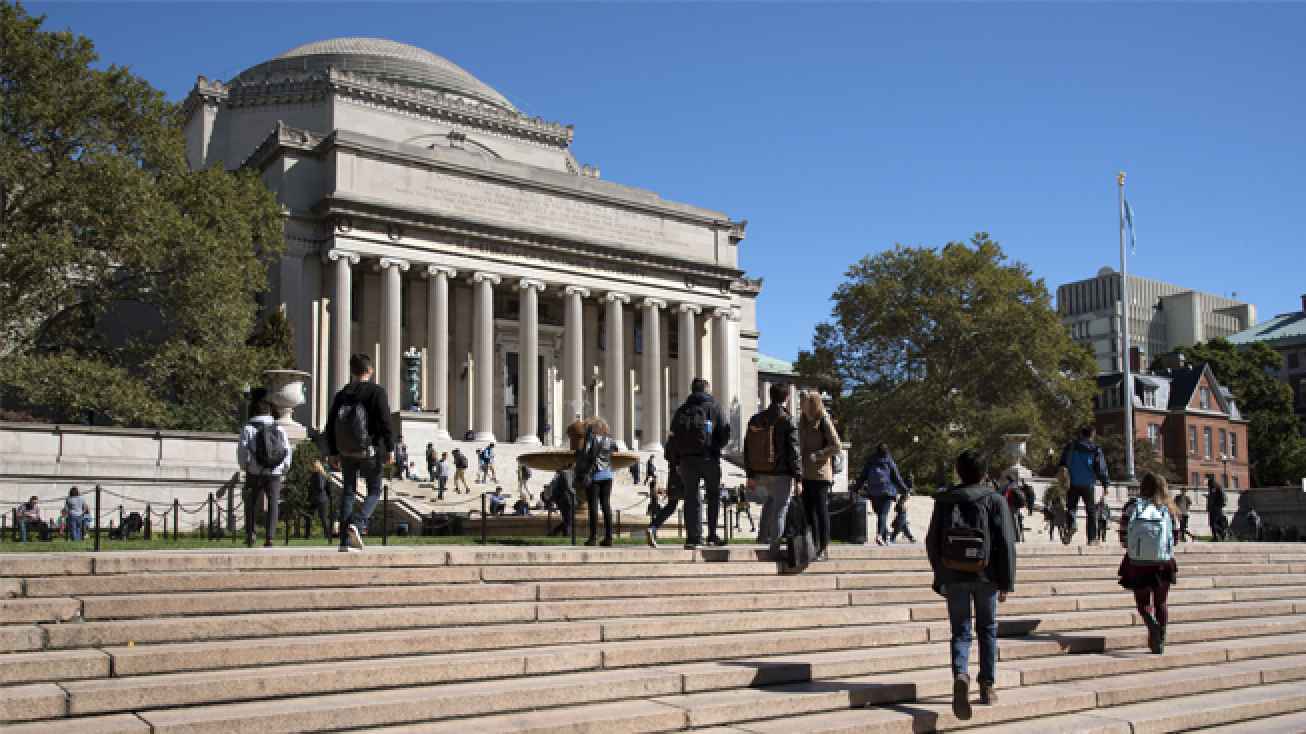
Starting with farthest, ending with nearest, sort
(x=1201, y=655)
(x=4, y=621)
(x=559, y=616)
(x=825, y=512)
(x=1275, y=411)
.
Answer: (x=1275, y=411) → (x=825, y=512) → (x=1201, y=655) → (x=559, y=616) → (x=4, y=621)

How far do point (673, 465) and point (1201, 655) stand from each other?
638cm

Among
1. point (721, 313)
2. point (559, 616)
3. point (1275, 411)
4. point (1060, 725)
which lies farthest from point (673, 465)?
point (1275, 411)

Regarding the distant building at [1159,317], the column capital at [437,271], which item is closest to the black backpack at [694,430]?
the column capital at [437,271]

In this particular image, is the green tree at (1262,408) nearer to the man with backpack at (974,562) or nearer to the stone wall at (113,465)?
the stone wall at (113,465)

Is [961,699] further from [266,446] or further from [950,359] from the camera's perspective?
[950,359]

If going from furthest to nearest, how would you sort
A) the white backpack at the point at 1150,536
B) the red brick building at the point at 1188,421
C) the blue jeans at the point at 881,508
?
the red brick building at the point at 1188,421, the blue jeans at the point at 881,508, the white backpack at the point at 1150,536

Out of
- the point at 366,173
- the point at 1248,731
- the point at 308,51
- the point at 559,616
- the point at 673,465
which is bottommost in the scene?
the point at 1248,731

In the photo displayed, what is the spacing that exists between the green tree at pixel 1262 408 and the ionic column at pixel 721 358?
4266 cm

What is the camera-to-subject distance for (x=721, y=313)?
60344 millimetres

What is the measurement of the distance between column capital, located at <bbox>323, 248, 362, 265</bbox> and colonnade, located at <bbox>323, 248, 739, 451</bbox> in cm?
4

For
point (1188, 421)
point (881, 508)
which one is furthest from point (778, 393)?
point (1188, 421)

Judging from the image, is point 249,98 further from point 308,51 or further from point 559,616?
point 559,616

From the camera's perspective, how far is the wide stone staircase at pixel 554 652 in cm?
799

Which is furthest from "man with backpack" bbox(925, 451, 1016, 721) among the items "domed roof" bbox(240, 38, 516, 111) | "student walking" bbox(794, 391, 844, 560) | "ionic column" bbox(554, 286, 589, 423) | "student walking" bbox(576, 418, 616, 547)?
"domed roof" bbox(240, 38, 516, 111)
